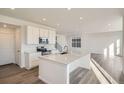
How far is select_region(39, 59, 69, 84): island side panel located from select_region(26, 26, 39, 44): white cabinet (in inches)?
77.0

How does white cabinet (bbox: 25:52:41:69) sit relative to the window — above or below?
below

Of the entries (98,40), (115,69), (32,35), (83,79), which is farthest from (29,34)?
(98,40)

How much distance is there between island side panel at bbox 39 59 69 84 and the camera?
225 centimetres

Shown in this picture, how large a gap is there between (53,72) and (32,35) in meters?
2.85

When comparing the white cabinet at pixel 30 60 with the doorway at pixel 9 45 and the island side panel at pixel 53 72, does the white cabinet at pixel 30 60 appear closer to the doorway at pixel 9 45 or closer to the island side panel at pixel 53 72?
the doorway at pixel 9 45

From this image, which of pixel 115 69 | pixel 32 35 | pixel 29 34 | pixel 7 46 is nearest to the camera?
pixel 115 69

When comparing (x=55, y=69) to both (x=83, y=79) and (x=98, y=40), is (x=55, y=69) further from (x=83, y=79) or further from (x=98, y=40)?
(x=98, y=40)

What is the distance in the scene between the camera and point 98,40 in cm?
1005

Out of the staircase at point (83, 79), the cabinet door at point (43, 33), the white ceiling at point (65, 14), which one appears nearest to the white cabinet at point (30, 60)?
the cabinet door at point (43, 33)

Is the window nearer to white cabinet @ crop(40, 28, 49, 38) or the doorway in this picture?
white cabinet @ crop(40, 28, 49, 38)

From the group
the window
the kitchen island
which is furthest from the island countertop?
the window

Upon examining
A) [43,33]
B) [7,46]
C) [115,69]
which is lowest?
[115,69]

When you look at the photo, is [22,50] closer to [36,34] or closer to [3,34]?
[36,34]
